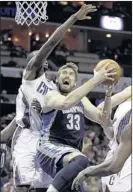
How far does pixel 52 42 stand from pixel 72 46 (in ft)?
43.4

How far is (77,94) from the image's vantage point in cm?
430

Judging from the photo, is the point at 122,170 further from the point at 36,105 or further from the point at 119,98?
the point at 36,105

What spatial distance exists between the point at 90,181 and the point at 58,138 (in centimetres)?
387

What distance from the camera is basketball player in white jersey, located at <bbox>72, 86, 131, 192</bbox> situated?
317 centimetres

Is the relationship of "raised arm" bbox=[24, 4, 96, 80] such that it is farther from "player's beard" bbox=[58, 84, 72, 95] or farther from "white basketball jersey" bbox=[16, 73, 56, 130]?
"player's beard" bbox=[58, 84, 72, 95]

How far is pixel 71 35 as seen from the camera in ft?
59.0

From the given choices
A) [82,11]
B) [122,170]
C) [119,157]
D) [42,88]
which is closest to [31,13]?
[82,11]

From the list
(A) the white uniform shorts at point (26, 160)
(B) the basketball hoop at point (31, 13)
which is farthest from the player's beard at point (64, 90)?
(B) the basketball hoop at point (31, 13)

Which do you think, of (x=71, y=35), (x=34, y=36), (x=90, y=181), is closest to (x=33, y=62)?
(x=90, y=181)

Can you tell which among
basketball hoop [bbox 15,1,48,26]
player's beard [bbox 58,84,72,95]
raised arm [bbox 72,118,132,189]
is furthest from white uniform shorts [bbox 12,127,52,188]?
raised arm [bbox 72,118,132,189]

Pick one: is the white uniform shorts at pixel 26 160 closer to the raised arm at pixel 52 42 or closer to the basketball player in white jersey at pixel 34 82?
the basketball player in white jersey at pixel 34 82

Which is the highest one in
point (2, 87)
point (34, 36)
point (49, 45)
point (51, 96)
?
point (49, 45)

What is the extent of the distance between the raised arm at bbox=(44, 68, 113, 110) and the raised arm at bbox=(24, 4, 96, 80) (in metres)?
0.45

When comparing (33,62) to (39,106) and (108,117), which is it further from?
(108,117)
